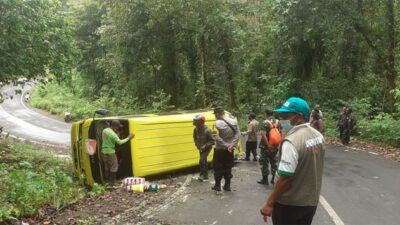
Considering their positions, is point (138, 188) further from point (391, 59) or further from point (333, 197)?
point (391, 59)

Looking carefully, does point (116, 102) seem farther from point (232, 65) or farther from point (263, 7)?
point (263, 7)

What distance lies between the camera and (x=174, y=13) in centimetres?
2219

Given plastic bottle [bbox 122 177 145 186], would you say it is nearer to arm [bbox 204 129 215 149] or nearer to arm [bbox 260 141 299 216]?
arm [bbox 204 129 215 149]

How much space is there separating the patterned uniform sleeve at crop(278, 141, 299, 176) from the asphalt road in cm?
279


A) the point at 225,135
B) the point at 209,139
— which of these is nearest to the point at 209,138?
the point at 209,139

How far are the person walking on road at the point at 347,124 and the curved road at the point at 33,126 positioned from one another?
1399 cm

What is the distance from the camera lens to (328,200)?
6.73m

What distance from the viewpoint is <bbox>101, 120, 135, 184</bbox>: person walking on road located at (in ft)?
26.9

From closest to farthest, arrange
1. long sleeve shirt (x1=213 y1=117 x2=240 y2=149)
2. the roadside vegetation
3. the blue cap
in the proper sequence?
the blue cap → the roadside vegetation → long sleeve shirt (x1=213 y1=117 x2=240 y2=149)

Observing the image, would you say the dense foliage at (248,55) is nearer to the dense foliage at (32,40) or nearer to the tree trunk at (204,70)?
the tree trunk at (204,70)

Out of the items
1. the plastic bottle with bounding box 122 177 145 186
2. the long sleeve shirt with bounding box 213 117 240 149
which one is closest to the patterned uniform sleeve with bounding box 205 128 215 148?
the long sleeve shirt with bounding box 213 117 240 149

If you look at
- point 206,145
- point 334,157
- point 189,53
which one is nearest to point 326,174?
point 334,157

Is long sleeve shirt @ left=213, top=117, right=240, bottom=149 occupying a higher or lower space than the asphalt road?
higher

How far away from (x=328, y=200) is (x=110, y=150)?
5.28m
